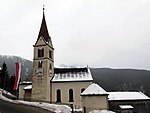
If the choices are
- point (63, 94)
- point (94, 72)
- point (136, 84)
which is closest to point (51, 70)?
point (63, 94)

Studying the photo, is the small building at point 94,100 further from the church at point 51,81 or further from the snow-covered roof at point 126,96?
the snow-covered roof at point 126,96

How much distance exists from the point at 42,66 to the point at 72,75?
21.0ft

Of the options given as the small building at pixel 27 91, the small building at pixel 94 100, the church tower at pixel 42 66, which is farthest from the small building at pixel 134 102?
the small building at pixel 27 91

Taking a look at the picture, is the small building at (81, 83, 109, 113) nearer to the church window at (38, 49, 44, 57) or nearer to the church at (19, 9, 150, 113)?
the church at (19, 9, 150, 113)

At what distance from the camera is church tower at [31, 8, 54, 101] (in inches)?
1788

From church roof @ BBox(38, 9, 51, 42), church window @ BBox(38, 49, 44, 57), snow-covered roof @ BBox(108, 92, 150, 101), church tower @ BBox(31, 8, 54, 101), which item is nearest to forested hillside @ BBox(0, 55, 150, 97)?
snow-covered roof @ BBox(108, 92, 150, 101)

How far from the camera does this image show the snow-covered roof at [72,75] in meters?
45.9

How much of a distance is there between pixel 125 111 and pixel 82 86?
9.34m

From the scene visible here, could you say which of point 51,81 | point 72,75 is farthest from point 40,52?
point 72,75

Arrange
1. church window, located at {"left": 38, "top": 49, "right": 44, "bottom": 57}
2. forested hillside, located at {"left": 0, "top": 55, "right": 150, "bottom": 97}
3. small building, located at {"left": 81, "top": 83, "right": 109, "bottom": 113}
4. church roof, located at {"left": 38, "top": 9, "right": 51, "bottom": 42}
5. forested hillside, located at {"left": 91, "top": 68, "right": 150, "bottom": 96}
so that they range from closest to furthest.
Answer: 1. small building, located at {"left": 81, "top": 83, "right": 109, "bottom": 113}
2. church window, located at {"left": 38, "top": 49, "right": 44, "bottom": 57}
3. church roof, located at {"left": 38, "top": 9, "right": 51, "bottom": 42}
4. forested hillside, located at {"left": 0, "top": 55, "right": 150, "bottom": 97}
5. forested hillside, located at {"left": 91, "top": 68, "right": 150, "bottom": 96}

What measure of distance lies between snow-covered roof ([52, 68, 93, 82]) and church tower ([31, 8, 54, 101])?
1.41 m

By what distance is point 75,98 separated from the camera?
148 feet

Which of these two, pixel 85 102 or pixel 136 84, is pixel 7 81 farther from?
pixel 136 84

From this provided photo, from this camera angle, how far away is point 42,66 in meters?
47.1
